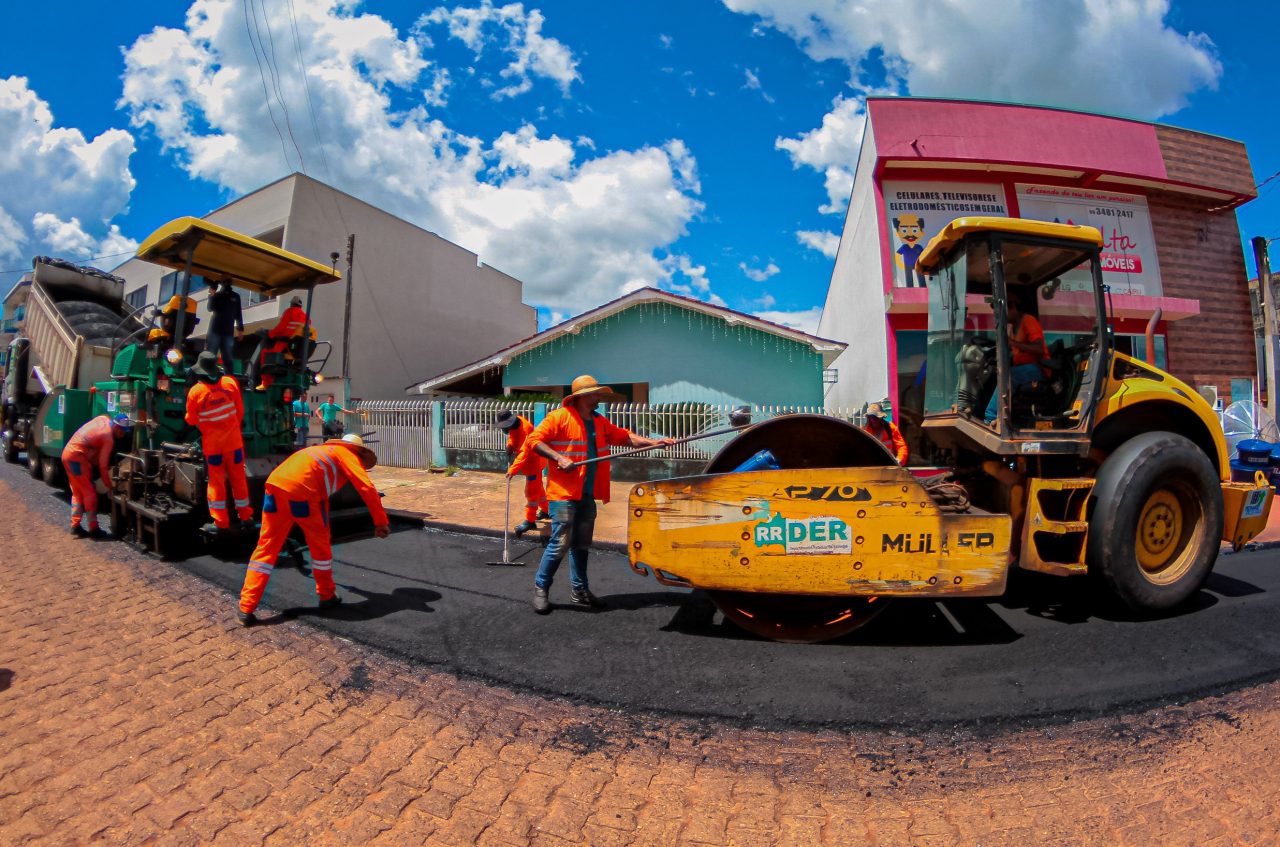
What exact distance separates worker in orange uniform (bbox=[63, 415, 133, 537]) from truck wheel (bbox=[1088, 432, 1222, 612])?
7.91 meters

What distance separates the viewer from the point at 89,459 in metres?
5.80

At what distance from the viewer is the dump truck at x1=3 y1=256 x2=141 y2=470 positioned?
8219mm

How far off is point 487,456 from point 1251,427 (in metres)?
12.6

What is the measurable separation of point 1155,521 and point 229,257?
26.4ft

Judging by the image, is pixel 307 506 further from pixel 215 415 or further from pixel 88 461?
pixel 88 461

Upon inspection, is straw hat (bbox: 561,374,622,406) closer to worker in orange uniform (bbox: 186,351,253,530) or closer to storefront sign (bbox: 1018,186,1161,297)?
worker in orange uniform (bbox: 186,351,253,530)

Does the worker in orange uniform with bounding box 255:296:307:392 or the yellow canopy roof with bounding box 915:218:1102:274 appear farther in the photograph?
the worker in orange uniform with bounding box 255:296:307:392

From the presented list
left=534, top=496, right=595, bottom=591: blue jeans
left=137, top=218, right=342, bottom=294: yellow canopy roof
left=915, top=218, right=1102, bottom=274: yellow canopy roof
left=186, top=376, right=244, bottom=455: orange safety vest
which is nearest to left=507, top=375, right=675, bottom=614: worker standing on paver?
left=534, top=496, right=595, bottom=591: blue jeans

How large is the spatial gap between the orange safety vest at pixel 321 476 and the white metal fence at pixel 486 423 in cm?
638

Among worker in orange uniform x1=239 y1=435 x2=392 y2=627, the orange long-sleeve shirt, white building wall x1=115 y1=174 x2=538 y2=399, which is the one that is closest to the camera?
worker in orange uniform x1=239 y1=435 x2=392 y2=627

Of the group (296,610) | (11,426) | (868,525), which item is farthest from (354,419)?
(868,525)

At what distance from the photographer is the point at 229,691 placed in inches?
111

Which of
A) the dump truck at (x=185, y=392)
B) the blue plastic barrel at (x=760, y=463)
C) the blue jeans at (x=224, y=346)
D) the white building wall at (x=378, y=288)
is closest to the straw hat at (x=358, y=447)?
the dump truck at (x=185, y=392)

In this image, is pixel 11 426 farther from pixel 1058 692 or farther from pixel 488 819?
pixel 1058 692
